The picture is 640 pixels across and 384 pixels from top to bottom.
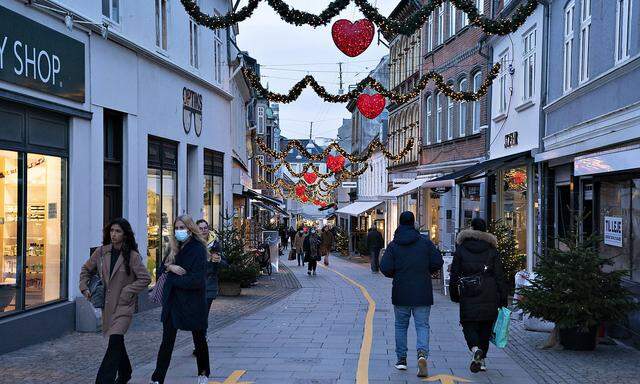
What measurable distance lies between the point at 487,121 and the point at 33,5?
50.1 ft

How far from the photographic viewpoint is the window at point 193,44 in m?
18.6

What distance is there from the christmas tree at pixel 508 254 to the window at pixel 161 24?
8399 mm

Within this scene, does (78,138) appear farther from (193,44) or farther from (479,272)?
(193,44)

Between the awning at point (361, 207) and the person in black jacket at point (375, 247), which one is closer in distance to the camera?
the person in black jacket at point (375, 247)

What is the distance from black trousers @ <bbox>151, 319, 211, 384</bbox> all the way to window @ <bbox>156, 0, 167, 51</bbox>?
381 inches

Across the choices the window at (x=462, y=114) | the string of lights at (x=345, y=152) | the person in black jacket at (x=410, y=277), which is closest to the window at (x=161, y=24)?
the person in black jacket at (x=410, y=277)

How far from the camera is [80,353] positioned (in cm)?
969

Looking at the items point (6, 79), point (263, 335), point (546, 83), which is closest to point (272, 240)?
point (546, 83)

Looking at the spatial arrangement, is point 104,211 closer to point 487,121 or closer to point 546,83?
point 546,83

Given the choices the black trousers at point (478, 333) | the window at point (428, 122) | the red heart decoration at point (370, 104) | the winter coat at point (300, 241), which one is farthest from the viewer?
the winter coat at point (300, 241)

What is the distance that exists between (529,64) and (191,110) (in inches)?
325

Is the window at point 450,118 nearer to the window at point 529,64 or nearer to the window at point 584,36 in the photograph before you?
the window at point 529,64

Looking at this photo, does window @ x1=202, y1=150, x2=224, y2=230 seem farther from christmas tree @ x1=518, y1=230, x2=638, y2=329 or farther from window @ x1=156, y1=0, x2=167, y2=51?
christmas tree @ x1=518, y1=230, x2=638, y2=329

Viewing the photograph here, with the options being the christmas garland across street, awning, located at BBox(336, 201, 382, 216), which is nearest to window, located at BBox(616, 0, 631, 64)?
the christmas garland across street
